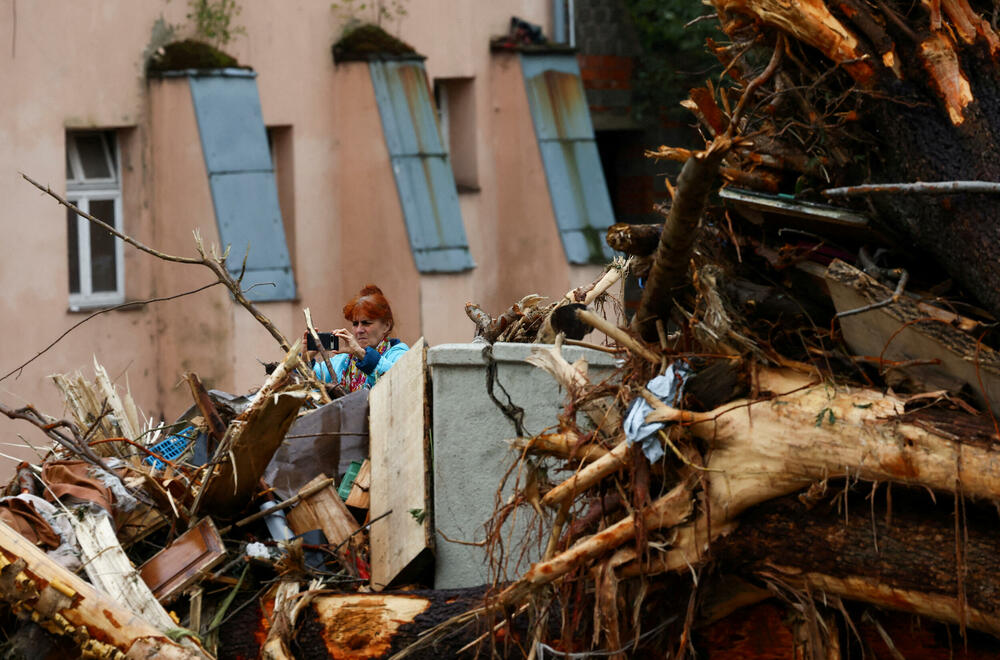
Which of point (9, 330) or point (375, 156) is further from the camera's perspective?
point (375, 156)

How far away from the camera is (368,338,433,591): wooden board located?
5.50 metres

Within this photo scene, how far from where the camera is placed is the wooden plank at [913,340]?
161 inches

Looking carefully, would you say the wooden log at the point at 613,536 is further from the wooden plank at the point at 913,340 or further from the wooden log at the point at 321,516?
the wooden log at the point at 321,516

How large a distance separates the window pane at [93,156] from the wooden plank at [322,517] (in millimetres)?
6903

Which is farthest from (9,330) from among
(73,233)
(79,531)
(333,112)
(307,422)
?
(79,531)

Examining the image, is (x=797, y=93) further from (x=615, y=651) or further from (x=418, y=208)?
(x=418, y=208)

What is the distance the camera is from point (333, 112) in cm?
1334

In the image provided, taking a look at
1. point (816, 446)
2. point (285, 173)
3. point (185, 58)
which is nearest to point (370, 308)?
point (816, 446)

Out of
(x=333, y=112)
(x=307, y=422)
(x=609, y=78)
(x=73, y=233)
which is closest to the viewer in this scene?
(x=307, y=422)

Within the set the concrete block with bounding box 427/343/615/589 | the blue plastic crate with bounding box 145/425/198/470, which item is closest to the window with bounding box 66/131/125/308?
the blue plastic crate with bounding box 145/425/198/470

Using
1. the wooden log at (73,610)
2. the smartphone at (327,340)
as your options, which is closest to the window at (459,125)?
the smartphone at (327,340)

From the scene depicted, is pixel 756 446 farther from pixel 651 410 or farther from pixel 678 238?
pixel 678 238

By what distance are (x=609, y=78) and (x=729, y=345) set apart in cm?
1312

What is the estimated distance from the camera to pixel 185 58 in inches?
467
